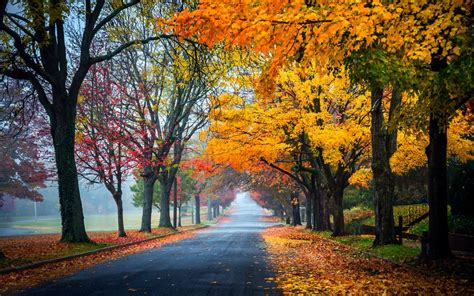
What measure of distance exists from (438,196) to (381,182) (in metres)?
5.27

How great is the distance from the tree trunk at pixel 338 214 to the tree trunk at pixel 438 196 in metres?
13.0

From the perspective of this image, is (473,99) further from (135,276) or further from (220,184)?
(220,184)

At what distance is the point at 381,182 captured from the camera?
16.2 m

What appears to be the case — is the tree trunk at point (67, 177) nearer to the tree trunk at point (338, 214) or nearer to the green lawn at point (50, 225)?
the tree trunk at point (338, 214)

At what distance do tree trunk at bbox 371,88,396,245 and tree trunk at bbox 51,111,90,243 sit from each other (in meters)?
11.4

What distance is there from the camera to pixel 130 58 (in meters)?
28.7

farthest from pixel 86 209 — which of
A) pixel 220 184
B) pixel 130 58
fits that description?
pixel 130 58

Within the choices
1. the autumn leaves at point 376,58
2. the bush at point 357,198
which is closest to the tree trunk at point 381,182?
the autumn leaves at point 376,58

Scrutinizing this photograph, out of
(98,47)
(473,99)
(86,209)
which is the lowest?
(86,209)

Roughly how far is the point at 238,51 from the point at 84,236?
9.51m

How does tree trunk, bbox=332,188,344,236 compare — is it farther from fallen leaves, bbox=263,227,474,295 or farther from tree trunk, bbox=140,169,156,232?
tree trunk, bbox=140,169,156,232

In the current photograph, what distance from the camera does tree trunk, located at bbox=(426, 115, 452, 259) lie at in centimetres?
1096

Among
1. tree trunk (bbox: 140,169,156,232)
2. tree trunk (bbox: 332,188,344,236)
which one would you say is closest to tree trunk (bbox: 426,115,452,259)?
tree trunk (bbox: 332,188,344,236)

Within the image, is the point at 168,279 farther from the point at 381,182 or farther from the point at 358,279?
the point at 381,182
